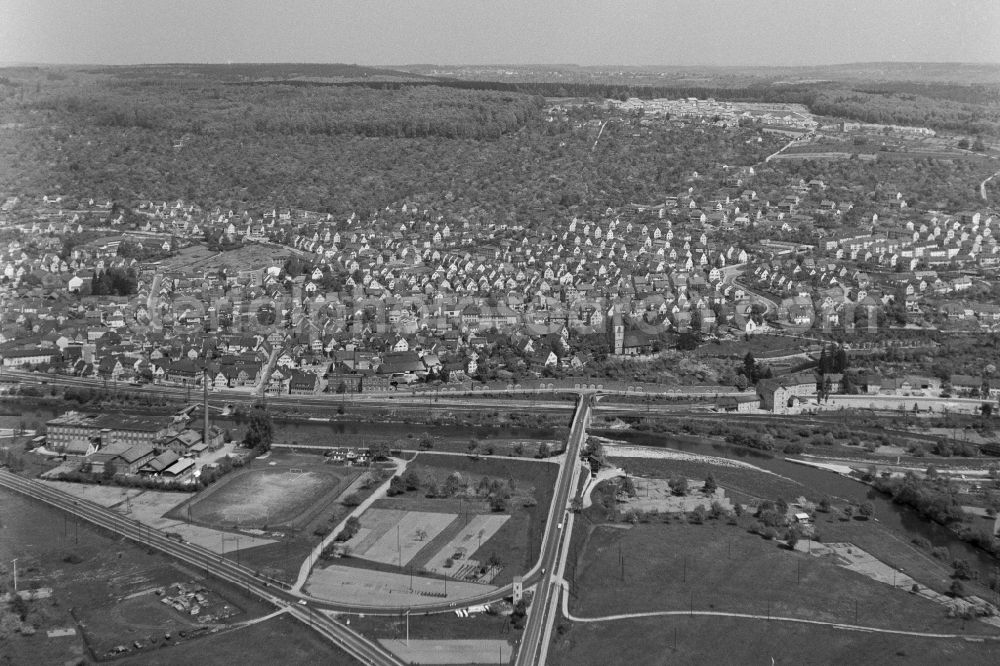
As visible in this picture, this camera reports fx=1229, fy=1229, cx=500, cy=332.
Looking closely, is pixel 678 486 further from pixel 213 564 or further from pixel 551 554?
pixel 213 564

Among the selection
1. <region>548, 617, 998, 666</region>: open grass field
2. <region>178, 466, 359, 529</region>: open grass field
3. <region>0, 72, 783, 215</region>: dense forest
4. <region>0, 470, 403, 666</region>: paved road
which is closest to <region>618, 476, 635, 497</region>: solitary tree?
<region>178, 466, 359, 529</region>: open grass field

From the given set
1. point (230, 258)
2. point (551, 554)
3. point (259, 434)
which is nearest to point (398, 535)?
point (551, 554)

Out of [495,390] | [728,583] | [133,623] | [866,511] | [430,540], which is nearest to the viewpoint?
[133,623]

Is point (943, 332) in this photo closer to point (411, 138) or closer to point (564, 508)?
point (564, 508)

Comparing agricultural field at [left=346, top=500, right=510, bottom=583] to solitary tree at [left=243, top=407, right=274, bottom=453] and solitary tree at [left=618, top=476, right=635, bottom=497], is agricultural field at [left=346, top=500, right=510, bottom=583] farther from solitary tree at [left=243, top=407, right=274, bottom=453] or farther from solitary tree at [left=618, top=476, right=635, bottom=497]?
solitary tree at [left=243, top=407, right=274, bottom=453]

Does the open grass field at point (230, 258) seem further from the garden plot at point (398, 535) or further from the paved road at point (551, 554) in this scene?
the garden plot at point (398, 535)

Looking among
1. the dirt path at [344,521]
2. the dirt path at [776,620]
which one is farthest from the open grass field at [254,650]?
the dirt path at [776,620]

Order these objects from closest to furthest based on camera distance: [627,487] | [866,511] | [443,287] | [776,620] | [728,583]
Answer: [776,620]
[728,583]
[866,511]
[627,487]
[443,287]
